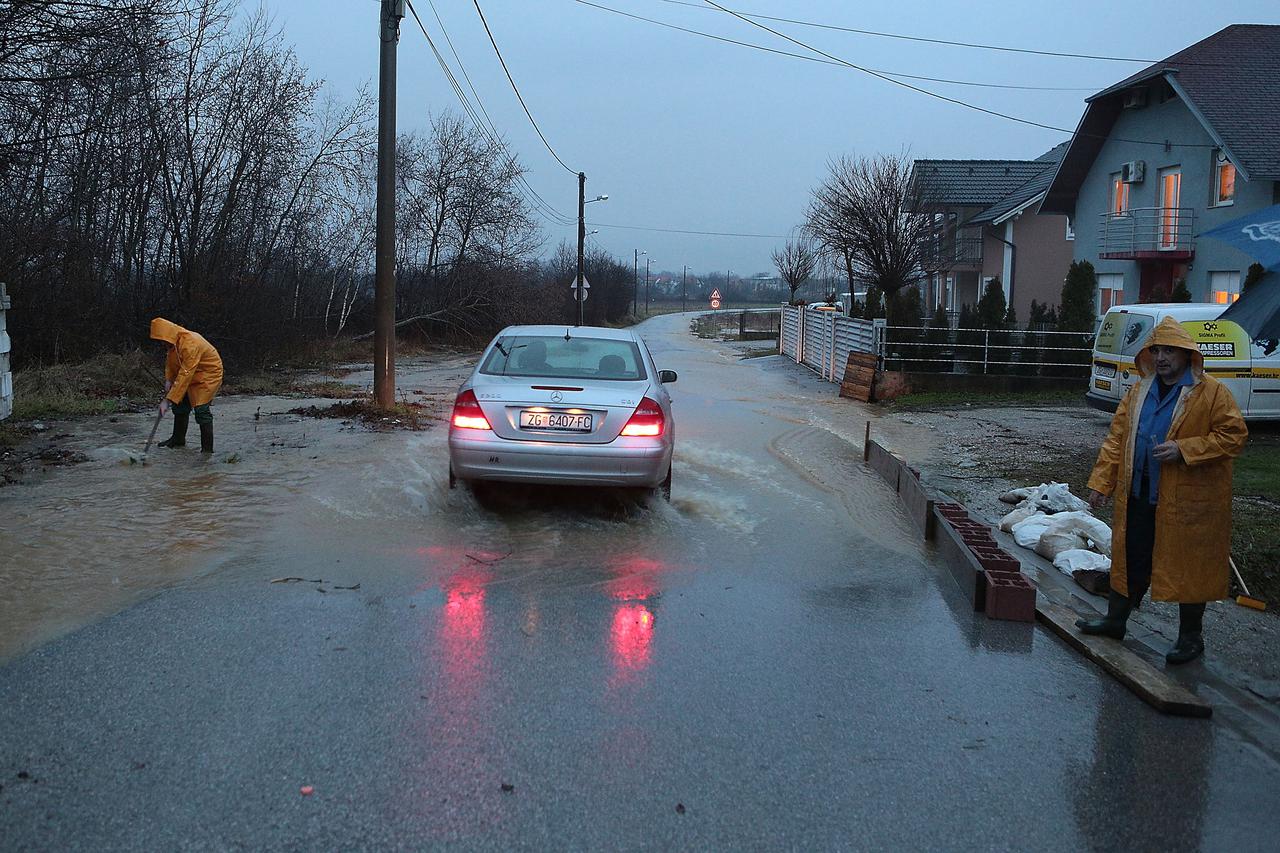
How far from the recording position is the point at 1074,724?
187 inches

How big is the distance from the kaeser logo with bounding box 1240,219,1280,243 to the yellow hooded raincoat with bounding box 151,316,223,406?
8.95 metres

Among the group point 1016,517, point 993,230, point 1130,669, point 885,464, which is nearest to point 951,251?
point 993,230

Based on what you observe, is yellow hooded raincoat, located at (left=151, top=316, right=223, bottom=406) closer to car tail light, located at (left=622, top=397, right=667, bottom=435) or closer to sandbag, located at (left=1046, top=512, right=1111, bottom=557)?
car tail light, located at (left=622, top=397, right=667, bottom=435)

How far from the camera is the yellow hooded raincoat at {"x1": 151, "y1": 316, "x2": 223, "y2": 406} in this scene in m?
10.9

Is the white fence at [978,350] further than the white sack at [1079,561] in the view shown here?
Yes

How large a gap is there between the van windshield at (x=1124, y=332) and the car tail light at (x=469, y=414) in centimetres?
1010

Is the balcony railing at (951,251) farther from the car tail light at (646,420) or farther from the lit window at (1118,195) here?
the car tail light at (646,420)

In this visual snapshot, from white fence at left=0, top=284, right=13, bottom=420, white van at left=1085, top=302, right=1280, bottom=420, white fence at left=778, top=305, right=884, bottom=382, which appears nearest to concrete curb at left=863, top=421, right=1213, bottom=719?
white van at left=1085, top=302, right=1280, bottom=420

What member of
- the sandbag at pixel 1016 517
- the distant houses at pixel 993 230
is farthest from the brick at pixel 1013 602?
the distant houses at pixel 993 230

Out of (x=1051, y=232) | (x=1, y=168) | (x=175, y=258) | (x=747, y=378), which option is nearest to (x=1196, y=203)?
(x=747, y=378)

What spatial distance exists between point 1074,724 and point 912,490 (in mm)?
5075

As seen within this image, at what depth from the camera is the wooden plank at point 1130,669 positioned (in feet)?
16.1

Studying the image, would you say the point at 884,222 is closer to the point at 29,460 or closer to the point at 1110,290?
the point at 1110,290

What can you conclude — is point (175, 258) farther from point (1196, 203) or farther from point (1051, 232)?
point (1051, 232)
